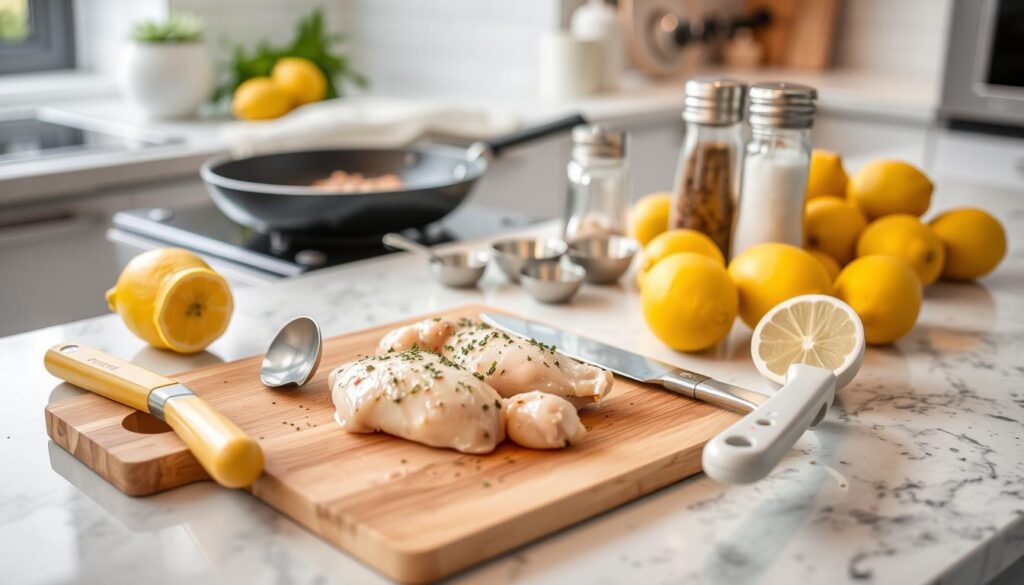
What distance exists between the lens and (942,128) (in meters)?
2.73

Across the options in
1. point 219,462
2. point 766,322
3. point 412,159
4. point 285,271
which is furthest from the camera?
point 412,159

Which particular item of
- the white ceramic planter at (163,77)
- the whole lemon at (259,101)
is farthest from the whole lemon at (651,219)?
the white ceramic planter at (163,77)

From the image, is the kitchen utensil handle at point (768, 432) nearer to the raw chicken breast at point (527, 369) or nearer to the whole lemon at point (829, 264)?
the raw chicken breast at point (527, 369)

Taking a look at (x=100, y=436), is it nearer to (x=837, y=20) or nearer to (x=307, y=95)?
(x=307, y=95)

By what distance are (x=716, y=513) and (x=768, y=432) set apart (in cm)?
9

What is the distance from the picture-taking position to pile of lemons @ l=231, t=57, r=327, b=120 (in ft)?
8.50

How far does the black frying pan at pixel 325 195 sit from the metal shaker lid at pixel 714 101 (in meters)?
0.39

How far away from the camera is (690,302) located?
1068 millimetres

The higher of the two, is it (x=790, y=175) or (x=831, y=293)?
(x=790, y=175)

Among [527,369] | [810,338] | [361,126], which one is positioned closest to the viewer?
[527,369]

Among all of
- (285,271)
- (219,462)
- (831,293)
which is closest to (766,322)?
(831,293)

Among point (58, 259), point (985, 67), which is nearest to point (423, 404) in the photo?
point (58, 259)

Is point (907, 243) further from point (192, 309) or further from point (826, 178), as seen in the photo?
point (192, 309)

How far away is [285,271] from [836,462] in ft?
2.64
